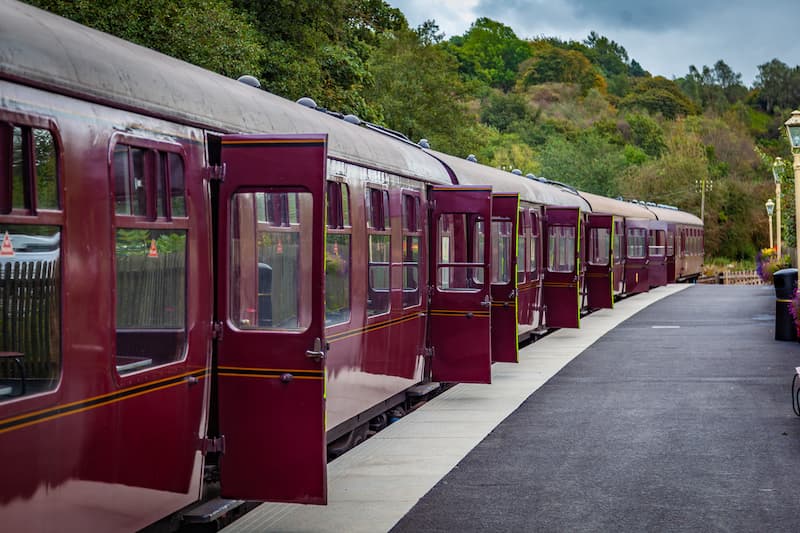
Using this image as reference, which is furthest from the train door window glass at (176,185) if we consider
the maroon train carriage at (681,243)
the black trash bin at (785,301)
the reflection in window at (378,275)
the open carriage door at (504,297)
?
the maroon train carriage at (681,243)

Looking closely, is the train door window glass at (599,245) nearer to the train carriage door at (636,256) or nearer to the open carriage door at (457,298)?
the train carriage door at (636,256)

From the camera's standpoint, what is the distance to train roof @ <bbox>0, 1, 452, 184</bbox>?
5.51m

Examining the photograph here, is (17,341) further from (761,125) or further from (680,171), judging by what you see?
(761,125)

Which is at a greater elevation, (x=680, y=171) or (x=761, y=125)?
(x=761, y=125)

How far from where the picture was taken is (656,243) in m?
43.0

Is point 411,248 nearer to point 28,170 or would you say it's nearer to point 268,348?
point 268,348

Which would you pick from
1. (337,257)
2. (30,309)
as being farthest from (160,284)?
(337,257)

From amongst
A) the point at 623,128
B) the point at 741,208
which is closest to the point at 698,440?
the point at 741,208

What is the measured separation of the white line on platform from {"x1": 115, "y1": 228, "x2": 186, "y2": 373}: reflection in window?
193cm

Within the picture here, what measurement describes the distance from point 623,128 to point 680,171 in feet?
171

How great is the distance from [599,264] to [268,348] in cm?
2119

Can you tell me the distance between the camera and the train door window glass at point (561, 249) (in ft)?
73.6

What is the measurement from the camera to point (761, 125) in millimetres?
186000

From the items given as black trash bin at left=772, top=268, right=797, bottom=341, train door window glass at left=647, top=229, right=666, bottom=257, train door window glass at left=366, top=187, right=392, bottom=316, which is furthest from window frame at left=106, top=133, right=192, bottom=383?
train door window glass at left=647, top=229, right=666, bottom=257
